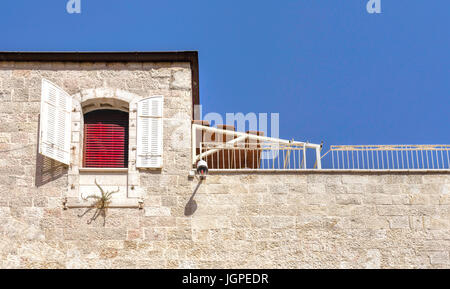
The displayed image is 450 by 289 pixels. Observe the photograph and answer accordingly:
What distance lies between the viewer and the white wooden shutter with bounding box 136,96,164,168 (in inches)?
434

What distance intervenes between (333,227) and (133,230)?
3440mm

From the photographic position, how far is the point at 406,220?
10.9 metres

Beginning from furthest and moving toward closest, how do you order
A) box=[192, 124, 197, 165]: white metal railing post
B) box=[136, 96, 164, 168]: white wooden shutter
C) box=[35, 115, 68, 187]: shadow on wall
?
box=[192, 124, 197, 165]: white metal railing post, box=[136, 96, 164, 168]: white wooden shutter, box=[35, 115, 68, 187]: shadow on wall

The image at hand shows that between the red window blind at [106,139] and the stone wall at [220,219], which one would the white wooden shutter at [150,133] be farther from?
the red window blind at [106,139]

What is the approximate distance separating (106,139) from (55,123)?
39.5 inches

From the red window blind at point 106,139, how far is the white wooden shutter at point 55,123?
483mm

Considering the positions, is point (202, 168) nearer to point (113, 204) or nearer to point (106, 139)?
point (113, 204)

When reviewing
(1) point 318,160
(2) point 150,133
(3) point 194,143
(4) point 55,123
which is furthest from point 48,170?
(1) point 318,160

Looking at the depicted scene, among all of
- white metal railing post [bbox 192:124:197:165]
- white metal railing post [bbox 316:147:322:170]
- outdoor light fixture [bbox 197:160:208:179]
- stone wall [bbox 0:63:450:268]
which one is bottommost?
stone wall [bbox 0:63:450:268]

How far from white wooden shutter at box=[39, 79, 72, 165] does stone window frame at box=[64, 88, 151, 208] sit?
0.13 metres

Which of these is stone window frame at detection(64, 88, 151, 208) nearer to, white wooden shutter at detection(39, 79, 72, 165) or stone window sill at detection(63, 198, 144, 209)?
stone window sill at detection(63, 198, 144, 209)

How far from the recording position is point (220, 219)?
10.7m

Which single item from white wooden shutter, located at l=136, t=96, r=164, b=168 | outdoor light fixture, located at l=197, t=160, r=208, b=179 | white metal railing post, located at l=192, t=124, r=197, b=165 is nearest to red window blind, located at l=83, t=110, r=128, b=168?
white wooden shutter, located at l=136, t=96, r=164, b=168

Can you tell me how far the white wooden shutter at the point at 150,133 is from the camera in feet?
36.2
